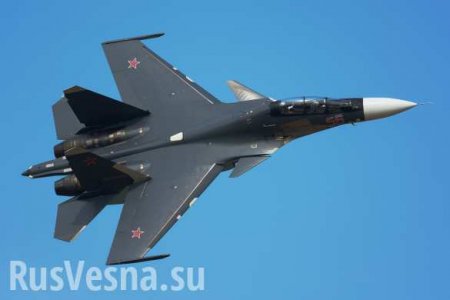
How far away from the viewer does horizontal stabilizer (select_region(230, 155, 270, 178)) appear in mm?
27594

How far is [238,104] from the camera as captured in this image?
2864cm

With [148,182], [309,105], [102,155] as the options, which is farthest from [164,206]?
[309,105]

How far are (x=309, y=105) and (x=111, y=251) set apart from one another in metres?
6.82

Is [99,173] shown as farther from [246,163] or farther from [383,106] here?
[383,106]

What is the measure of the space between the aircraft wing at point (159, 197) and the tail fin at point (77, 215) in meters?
0.89

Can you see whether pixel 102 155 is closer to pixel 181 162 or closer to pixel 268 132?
pixel 181 162

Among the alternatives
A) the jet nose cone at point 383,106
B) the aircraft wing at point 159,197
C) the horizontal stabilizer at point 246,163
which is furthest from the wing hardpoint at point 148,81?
the jet nose cone at point 383,106

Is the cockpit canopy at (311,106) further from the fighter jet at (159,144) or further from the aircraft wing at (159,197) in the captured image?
the aircraft wing at (159,197)

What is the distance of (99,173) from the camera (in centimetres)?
2792

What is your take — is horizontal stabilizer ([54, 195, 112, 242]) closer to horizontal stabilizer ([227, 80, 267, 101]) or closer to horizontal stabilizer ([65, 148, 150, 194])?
horizontal stabilizer ([65, 148, 150, 194])

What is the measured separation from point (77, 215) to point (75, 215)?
62mm

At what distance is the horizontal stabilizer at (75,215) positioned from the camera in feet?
93.2

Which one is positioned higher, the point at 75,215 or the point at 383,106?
the point at 383,106

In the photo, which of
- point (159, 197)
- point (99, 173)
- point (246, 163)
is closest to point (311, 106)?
point (246, 163)
